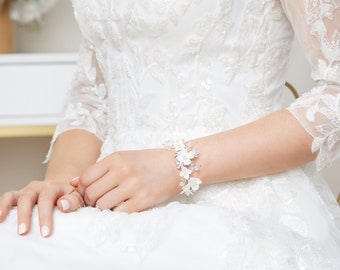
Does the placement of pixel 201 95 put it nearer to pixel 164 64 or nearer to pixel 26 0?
pixel 164 64

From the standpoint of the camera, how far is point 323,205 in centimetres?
110

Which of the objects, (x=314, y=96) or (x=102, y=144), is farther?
(x=102, y=144)

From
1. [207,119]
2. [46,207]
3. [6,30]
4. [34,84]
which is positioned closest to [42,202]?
[46,207]

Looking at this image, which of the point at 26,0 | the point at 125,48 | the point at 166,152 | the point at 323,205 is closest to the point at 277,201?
the point at 323,205

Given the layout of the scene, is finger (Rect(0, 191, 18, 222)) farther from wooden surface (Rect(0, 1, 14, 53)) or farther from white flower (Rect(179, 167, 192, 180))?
wooden surface (Rect(0, 1, 14, 53))

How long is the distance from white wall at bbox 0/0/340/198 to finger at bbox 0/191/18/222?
1111 mm

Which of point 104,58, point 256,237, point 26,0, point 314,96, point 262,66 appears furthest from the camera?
point 26,0

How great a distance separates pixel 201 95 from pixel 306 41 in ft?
0.63

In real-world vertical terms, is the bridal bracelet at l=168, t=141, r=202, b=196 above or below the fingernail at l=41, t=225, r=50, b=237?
above

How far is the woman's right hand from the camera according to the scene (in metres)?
0.92

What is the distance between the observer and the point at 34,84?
73.2 inches

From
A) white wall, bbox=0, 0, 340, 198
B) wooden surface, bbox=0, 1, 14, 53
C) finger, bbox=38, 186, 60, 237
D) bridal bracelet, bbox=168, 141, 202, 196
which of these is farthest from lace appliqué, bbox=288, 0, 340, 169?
wooden surface, bbox=0, 1, 14, 53

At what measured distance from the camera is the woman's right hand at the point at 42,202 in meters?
0.92

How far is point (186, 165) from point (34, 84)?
92 cm
